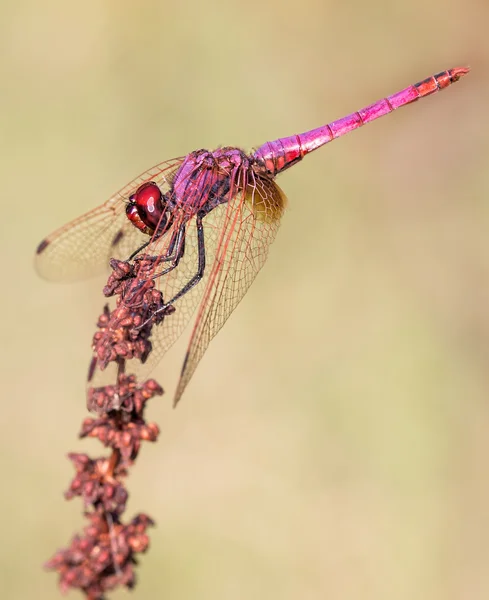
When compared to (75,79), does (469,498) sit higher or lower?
lower

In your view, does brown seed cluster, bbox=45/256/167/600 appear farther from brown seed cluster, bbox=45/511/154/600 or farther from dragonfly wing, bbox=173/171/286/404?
dragonfly wing, bbox=173/171/286/404

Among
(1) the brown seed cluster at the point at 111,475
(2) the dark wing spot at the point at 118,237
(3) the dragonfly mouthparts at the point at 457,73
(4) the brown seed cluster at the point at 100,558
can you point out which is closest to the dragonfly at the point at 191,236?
(2) the dark wing spot at the point at 118,237

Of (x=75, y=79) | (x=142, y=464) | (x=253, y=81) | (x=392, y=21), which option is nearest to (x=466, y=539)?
(x=142, y=464)

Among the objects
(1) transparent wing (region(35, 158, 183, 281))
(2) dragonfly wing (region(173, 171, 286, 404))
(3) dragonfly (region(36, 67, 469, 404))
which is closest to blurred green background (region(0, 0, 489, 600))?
(1) transparent wing (region(35, 158, 183, 281))

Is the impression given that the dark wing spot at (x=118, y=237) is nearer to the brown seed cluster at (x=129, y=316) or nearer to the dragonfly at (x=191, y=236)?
the dragonfly at (x=191, y=236)

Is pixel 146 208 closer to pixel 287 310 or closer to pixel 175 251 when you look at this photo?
pixel 175 251

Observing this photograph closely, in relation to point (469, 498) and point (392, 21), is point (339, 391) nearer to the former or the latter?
point (469, 498)

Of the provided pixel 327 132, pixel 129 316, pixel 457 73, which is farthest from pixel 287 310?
pixel 129 316
